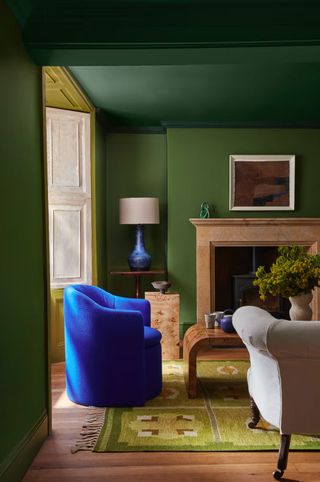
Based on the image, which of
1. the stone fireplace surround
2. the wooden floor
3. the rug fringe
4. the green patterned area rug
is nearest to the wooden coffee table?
the green patterned area rug

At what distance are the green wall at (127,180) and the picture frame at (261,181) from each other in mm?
904

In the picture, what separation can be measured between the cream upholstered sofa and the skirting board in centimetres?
135

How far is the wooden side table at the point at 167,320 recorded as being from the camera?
520cm

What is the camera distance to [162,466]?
2768mm

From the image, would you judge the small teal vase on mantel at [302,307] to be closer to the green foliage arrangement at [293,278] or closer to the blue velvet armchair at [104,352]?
the green foliage arrangement at [293,278]

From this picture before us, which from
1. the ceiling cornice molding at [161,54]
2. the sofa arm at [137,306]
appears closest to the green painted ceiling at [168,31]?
the ceiling cornice molding at [161,54]

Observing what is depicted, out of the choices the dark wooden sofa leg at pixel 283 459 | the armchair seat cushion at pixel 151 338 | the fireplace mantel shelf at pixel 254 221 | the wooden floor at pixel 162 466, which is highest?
the fireplace mantel shelf at pixel 254 221

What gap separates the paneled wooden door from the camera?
4945mm

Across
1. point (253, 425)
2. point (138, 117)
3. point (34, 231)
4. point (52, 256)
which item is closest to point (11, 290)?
point (34, 231)

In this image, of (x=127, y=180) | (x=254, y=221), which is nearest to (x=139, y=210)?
(x=127, y=180)

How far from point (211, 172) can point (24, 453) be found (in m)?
4.09

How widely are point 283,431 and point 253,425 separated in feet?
2.43

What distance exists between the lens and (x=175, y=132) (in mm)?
5969

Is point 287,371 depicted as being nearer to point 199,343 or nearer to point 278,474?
point 278,474
